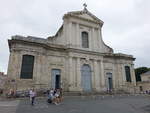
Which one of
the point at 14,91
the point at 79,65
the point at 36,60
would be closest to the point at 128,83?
the point at 79,65

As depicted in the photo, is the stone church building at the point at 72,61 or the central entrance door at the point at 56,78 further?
the central entrance door at the point at 56,78

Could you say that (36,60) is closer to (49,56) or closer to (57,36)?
(49,56)

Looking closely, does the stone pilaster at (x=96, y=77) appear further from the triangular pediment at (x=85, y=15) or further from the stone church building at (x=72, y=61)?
the triangular pediment at (x=85, y=15)

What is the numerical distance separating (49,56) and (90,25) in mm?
9703

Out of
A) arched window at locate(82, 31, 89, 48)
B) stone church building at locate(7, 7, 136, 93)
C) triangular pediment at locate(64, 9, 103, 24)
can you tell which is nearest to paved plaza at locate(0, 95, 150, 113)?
stone church building at locate(7, 7, 136, 93)

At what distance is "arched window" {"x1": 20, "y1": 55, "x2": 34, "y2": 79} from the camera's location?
17.9 meters

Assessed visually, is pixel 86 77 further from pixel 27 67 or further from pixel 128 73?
pixel 128 73

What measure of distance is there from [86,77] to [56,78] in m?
4.85

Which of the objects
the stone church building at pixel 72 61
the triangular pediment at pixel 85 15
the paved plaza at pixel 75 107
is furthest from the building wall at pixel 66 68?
the triangular pediment at pixel 85 15

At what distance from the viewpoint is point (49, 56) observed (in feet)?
67.4

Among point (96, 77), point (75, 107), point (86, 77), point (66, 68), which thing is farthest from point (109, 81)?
point (75, 107)

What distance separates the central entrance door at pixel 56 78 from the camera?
66.1ft

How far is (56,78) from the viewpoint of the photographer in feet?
67.8

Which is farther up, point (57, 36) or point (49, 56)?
point (57, 36)
